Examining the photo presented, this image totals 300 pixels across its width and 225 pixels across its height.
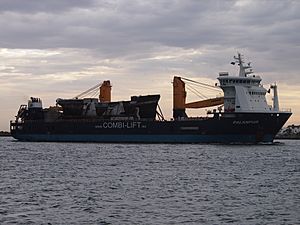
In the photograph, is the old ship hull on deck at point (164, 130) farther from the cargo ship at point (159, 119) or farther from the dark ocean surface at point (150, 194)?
the dark ocean surface at point (150, 194)

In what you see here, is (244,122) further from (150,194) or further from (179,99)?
(150,194)

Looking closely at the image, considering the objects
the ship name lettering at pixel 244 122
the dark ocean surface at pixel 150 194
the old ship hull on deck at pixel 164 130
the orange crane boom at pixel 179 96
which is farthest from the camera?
the orange crane boom at pixel 179 96

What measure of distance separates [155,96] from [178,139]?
7.64m

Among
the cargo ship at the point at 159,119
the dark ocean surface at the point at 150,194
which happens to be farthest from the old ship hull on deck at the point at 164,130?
the dark ocean surface at the point at 150,194

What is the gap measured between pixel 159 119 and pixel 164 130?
10.4ft

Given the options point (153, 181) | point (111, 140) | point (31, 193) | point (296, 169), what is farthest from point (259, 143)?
point (31, 193)

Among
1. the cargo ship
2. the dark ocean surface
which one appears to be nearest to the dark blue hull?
the cargo ship

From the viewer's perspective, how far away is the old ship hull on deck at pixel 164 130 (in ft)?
237

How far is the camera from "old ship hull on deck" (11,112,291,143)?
7219 cm

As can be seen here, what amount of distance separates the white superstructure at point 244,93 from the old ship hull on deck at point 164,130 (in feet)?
7.21

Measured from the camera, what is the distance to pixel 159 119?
271 ft

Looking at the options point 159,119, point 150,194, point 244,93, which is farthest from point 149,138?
point 150,194

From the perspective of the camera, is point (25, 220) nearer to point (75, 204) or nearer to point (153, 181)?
point (75, 204)

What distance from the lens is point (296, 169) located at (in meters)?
39.9
